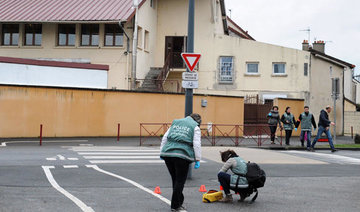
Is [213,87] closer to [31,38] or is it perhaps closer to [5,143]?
[31,38]

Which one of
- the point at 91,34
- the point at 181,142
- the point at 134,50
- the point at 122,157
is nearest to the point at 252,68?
the point at 134,50

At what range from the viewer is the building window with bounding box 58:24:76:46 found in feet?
103

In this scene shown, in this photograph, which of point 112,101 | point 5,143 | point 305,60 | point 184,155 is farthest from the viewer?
point 305,60

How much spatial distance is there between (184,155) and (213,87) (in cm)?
2695

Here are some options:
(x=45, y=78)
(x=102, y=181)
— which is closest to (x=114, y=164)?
(x=102, y=181)

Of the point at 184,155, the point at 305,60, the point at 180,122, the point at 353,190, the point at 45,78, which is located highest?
the point at 305,60

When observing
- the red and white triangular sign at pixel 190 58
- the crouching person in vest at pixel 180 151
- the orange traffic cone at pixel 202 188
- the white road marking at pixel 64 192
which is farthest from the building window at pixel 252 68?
the crouching person in vest at pixel 180 151

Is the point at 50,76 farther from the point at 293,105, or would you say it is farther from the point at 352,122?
the point at 352,122

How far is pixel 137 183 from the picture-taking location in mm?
10445

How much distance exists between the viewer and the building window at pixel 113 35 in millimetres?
30625

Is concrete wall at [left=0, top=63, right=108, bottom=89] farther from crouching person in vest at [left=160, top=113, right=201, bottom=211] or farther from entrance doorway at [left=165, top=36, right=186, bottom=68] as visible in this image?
crouching person in vest at [left=160, top=113, right=201, bottom=211]

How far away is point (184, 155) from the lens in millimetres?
7664

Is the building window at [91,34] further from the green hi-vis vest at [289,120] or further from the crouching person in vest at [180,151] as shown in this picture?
the crouching person in vest at [180,151]

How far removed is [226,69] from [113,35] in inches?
330
